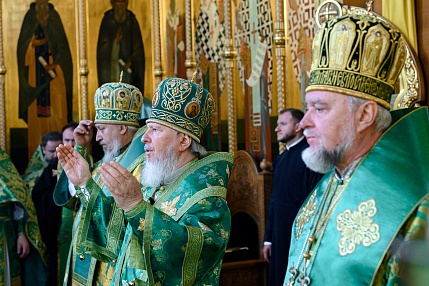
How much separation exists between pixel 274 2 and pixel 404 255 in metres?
5.00

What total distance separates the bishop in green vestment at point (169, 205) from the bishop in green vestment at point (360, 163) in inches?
28.0

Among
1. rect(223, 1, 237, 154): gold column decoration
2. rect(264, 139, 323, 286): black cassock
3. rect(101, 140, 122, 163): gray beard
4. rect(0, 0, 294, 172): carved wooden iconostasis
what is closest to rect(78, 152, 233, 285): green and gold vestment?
rect(101, 140, 122, 163): gray beard

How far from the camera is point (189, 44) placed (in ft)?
27.9

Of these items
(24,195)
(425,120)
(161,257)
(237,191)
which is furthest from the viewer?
(237,191)

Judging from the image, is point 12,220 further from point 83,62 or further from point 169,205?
point 169,205

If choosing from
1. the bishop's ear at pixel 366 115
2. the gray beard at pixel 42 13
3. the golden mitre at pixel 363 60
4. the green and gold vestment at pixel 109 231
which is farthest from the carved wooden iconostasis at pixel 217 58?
the bishop's ear at pixel 366 115

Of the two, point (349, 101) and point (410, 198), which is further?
point (349, 101)

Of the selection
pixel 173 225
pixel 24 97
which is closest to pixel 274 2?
pixel 24 97

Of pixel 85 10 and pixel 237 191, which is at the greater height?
pixel 85 10

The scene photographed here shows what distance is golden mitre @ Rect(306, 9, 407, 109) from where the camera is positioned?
245cm

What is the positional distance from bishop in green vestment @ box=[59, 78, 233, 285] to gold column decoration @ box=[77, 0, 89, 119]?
513 centimetres

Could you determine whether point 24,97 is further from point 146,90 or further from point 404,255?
point 404,255

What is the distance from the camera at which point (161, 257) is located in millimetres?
3145

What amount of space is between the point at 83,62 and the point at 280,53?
328cm
